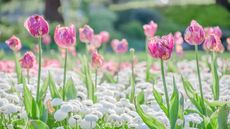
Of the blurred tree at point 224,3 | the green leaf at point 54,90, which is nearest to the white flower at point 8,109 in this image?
the green leaf at point 54,90

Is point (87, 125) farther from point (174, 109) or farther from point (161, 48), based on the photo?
point (161, 48)

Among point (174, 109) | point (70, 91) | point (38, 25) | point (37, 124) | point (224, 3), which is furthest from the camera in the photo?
point (224, 3)

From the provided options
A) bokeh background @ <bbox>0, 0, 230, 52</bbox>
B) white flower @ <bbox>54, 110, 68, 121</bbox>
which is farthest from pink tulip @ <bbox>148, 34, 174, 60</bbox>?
bokeh background @ <bbox>0, 0, 230, 52</bbox>

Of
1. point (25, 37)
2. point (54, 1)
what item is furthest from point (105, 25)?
point (25, 37)

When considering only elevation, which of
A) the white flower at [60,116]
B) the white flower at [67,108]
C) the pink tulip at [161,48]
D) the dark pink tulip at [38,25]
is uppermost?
the dark pink tulip at [38,25]

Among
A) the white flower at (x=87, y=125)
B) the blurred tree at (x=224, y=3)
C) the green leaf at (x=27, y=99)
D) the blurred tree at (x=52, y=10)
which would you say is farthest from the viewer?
the blurred tree at (x=224, y=3)

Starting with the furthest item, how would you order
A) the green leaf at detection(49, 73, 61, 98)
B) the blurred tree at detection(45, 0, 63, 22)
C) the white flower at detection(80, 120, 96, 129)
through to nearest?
1. the blurred tree at detection(45, 0, 63, 22)
2. the green leaf at detection(49, 73, 61, 98)
3. the white flower at detection(80, 120, 96, 129)

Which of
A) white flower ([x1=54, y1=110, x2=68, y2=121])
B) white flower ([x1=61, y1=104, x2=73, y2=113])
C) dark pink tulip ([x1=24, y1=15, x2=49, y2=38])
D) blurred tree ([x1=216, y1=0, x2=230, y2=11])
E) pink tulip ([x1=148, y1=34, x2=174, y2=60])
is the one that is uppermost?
blurred tree ([x1=216, y1=0, x2=230, y2=11])

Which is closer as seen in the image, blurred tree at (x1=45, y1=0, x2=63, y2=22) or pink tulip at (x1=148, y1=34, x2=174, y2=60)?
pink tulip at (x1=148, y1=34, x2=174, y2=60)

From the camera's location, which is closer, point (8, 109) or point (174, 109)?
point (174, 109)

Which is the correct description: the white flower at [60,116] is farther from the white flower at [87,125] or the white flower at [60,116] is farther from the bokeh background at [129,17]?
the bokeh background at [129,17]

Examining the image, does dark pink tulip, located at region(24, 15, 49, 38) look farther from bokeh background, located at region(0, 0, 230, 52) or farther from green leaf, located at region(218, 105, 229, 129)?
bokeh background, located at region(0, 0, 230, 52)

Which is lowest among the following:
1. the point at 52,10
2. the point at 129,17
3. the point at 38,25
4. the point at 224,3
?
the point at 38,25

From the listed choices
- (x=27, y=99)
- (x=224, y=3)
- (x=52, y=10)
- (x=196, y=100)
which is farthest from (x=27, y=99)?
(x=224, y=3)
